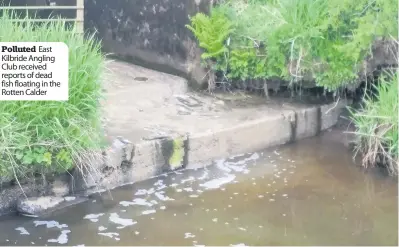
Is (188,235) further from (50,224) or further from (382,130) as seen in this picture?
(382,130)

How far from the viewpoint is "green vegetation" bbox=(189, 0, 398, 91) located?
5.95m

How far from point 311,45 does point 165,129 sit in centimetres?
152

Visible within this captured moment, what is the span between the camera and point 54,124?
195 inches

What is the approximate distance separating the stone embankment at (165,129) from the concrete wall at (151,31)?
15cm

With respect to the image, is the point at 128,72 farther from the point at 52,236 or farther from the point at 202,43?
the point at 52,236

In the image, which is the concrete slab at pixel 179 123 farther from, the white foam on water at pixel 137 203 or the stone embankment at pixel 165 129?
the white foam on water at pixel 137 203

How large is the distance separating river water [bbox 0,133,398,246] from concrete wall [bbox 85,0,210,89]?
4.71ft

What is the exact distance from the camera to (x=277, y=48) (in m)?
6.43

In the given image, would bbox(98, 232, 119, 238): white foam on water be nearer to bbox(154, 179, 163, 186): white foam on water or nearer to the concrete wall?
bbox(154, 179, 163, 186): white foam on water

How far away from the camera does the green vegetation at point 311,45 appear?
5.81 m

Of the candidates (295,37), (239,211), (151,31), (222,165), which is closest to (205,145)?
(222,165)

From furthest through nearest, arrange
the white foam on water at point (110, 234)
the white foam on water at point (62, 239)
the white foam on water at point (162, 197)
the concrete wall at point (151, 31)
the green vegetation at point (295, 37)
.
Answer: the concrete wall at point (151, 31) < the green vegetation at point (295, 37) < the white foam on water at point (162, 197) < the white foam on water at point (110, 234) < the white foam on water at point (62, 239)

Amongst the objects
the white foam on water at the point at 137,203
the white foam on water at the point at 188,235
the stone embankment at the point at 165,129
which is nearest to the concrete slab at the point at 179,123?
the stone embankment at the point at 165,129

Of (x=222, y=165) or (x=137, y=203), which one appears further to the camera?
(x=222, y=165)
